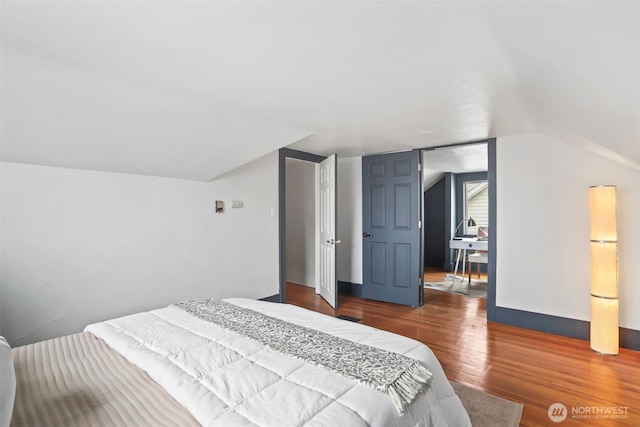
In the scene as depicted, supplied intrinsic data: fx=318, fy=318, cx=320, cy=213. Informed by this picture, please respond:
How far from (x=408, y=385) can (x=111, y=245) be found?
243cm

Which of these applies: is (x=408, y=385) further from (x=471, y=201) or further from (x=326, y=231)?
(x=471, y=201)

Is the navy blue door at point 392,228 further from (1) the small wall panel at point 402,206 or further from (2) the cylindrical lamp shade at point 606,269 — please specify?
(2) the cylindrical lamp shade at point 606,269

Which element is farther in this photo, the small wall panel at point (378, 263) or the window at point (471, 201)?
the window at point (471, 201)

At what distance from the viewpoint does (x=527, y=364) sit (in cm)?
249

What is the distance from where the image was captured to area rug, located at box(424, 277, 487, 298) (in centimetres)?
480

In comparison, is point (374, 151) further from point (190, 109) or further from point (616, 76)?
point (616, 76)

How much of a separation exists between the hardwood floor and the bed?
3.72 feet

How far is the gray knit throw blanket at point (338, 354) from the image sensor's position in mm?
1103

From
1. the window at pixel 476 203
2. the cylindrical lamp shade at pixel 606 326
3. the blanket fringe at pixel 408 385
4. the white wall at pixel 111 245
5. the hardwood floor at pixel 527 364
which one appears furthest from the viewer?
the window at pixel 476 203

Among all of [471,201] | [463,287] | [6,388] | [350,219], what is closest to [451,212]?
Result: [471,201]

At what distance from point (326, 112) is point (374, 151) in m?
1.92

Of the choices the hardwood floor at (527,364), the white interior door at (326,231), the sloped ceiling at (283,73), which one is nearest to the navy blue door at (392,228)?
the hardwood floor at (527,364)

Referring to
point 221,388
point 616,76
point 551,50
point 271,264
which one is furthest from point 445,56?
point 271,264

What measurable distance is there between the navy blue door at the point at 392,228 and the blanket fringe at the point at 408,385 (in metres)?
2.98
